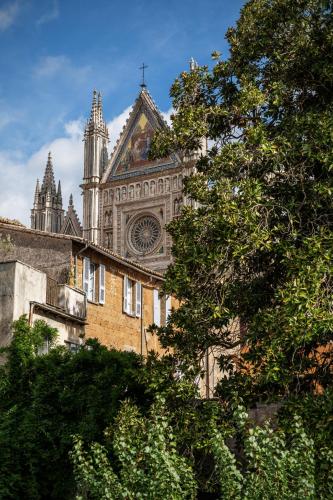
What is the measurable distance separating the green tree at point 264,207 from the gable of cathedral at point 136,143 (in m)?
50.2

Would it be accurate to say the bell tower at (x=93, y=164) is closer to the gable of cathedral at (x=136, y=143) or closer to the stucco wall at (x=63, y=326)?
the gable of cathedral at (x=136, y=143)

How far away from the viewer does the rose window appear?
6006 centimetres

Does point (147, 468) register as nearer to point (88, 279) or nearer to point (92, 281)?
point (88, 279)

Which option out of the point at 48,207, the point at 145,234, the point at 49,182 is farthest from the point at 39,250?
the point at 49,182

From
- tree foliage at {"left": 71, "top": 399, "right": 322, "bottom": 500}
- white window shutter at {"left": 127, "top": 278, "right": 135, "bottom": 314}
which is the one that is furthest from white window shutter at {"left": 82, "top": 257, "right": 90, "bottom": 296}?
tree foliage at {"left": 71, "top": 399, "right": 322, "bottom": 500}

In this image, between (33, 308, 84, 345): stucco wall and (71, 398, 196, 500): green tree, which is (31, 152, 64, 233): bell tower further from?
(71, 398, 196, 500): green tree

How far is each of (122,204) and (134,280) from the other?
37883 millimetres

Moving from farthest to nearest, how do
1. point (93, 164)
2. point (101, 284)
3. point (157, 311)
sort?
point (93, 164), point (157, 311), point (101, 284)

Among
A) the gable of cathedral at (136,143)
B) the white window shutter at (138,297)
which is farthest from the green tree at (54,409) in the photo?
the gable of cathedral at (136,143)

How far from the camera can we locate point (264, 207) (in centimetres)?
1048

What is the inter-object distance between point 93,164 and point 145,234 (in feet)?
30.3

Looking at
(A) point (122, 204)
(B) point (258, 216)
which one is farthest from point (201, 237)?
(A) point (122, 204)

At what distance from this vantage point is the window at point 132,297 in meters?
24.8

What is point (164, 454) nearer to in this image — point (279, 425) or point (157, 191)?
point (279, 425)
